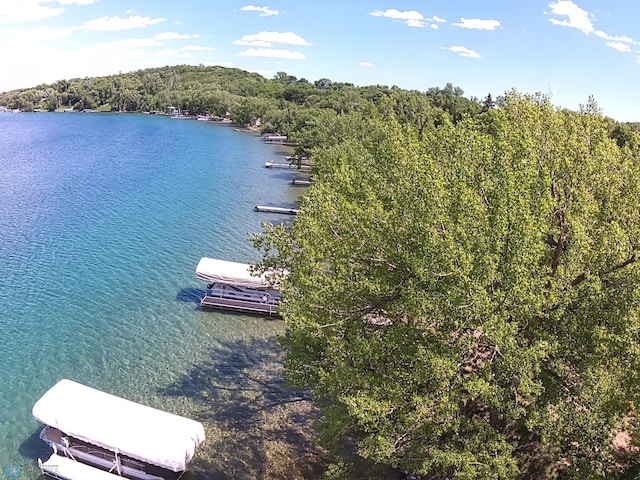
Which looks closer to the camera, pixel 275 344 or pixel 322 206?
pixel 322 206

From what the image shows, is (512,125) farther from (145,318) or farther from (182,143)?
(182,143)

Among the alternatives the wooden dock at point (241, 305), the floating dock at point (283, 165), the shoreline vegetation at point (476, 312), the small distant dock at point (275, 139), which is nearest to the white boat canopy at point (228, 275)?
the wooden dock at point (241, 305)

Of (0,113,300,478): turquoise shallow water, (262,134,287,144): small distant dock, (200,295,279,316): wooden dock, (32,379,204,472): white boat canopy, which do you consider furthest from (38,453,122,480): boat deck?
(262,134,287,144): small distant dock

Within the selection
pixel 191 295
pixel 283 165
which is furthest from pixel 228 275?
pixel 283 165

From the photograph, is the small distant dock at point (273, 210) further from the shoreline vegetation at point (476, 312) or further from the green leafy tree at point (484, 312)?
the green leafy tree at point (484, 312)

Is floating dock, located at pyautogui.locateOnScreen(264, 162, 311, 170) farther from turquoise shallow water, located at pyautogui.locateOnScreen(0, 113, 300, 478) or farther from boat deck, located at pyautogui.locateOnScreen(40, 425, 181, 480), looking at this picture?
boat deck, located at pyautogui.locateOnScreen(40, 425, 181, 480)

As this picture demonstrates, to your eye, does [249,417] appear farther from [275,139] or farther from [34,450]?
[275,139]

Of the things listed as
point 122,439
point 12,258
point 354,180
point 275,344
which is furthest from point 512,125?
point 12,258
